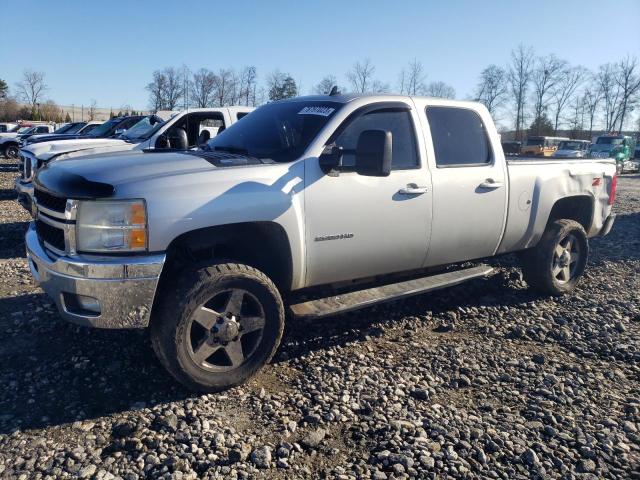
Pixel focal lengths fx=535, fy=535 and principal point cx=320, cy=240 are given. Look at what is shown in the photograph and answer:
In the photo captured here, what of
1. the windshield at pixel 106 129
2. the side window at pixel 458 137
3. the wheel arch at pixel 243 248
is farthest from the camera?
the windshield at pixel 106 129

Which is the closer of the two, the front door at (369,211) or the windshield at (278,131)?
the front door at (369,211)

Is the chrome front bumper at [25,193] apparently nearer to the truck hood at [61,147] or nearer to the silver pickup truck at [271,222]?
the truck hood at [61,147]

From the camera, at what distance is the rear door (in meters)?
4.49

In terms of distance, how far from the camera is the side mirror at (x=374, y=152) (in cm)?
371

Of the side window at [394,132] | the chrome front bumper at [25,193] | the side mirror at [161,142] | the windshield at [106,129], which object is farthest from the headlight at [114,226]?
the windshield at [106,129]

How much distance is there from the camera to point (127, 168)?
341 cm

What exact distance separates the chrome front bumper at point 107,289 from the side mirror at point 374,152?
4.97 ft

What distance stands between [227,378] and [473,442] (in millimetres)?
1590

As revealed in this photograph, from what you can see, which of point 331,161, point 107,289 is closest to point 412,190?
point 331,161

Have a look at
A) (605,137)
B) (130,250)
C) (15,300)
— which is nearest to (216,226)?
(130,250)

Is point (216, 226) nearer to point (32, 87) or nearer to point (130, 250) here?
point (130, 250)

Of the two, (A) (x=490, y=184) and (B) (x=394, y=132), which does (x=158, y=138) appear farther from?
(A) (x=490, y=184)

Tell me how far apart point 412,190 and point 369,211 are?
1.47 ft

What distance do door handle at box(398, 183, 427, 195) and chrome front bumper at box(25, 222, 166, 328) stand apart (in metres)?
1.92
